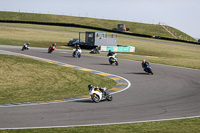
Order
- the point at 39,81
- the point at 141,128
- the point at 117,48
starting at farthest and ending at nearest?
the point at 117,48 < the point at 39,81 < the point at 141,128

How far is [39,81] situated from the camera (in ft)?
82.9

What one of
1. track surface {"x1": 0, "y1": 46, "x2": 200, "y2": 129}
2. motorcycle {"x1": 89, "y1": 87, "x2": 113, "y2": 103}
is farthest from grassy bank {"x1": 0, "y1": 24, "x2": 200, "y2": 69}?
motorcycle {"x1": 89, "y1": 87, "x2": 113, "y2": 103}

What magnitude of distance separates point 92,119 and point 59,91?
29.3ft

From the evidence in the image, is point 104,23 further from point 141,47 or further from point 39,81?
point 39,81

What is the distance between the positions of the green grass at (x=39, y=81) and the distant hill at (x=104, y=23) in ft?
259

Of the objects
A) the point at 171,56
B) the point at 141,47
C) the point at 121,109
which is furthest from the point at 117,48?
the point at 121,109

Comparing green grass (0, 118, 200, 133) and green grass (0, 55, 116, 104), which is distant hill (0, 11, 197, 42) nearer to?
green grass (0, 55, 116, 104)

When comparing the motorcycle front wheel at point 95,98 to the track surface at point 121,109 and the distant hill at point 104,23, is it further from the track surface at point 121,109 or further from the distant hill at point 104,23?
the distant hill at point 104,23

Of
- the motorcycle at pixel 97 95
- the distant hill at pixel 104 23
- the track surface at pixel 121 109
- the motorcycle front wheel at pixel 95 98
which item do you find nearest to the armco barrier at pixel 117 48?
the track surface at pixel 121 109

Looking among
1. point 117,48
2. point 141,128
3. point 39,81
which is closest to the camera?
point 141,128

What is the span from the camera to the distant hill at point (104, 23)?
109125 millimetres

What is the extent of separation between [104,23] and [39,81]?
92068mm

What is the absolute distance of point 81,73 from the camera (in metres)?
28.9

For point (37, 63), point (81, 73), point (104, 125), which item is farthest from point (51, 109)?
point (37, 63)
